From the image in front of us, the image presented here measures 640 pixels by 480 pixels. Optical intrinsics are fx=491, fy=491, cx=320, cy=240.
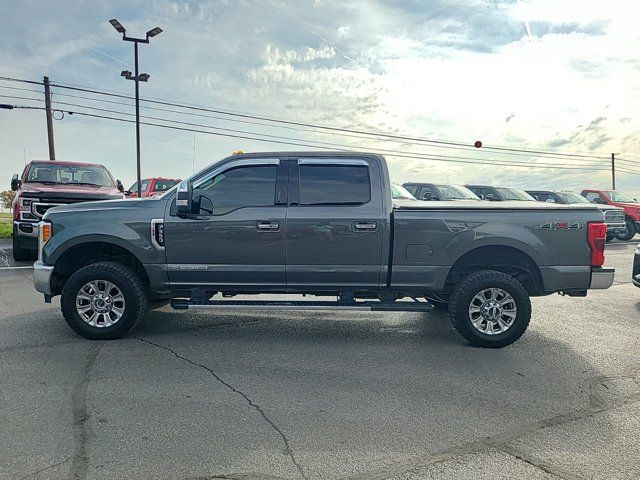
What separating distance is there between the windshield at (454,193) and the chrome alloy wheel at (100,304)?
485 inches

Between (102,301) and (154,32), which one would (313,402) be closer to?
(102,301)

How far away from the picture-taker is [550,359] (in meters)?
5.05

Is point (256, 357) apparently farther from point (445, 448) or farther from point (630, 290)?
point (630, 290)

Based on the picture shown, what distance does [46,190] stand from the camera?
10.6 metres

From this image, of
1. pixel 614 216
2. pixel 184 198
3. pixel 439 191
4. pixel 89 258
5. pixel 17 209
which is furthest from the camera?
pixel 614 216

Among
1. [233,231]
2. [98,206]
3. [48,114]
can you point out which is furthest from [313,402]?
[48,114]

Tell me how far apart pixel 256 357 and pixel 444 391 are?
1.86m

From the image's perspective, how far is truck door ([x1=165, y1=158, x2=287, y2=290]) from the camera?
17.5ft

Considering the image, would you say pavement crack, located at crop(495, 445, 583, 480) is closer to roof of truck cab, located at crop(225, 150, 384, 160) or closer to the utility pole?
roof of truck cab, located at crop(225, 150, 384, 160)

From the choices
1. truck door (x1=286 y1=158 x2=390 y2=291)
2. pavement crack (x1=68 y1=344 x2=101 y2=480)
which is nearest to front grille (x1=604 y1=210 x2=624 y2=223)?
truck door (x1=286 y1=158 x2=390 y2=291)

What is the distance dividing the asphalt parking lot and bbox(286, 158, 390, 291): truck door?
0.79m

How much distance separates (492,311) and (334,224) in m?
1.97

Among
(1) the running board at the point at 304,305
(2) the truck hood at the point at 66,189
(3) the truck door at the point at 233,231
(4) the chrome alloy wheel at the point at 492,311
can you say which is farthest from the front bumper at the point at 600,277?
(2) the truck hood at the point at 66,189

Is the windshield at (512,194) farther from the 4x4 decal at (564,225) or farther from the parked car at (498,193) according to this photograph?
the 4x4 decal at (564,225)
